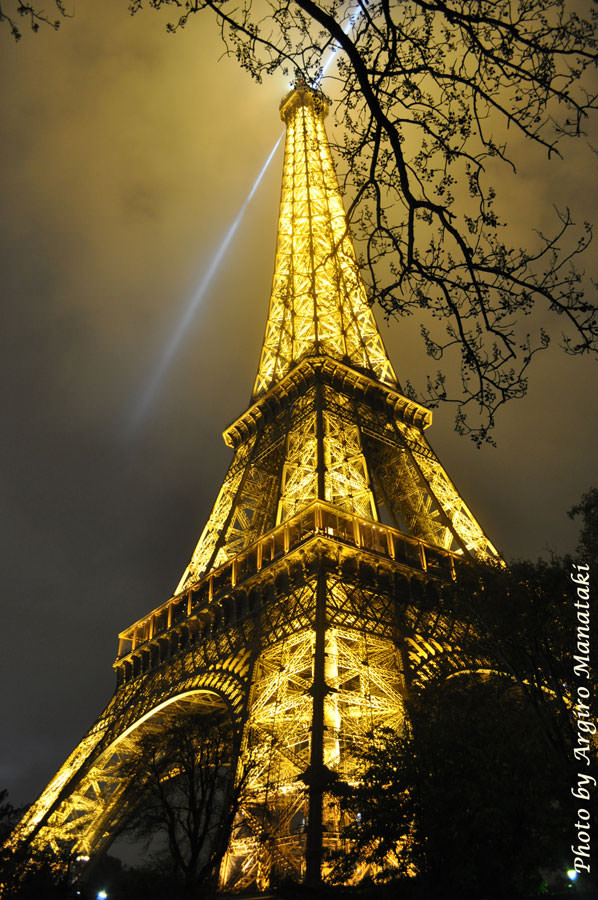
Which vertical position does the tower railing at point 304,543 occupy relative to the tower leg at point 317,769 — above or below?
above

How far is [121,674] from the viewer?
3111cm

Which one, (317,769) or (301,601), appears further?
(301,601)

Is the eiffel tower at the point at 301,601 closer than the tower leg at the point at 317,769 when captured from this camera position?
No

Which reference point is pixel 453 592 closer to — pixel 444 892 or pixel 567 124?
pixel 444 892

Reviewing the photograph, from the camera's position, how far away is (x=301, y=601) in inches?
838

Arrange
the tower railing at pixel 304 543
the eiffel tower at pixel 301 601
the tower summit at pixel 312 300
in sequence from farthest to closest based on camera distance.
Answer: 1. the tower summit at pixel 312 300
2. the tower railing at pixel 304 543
3. the eiffel tower at pixel 301 601

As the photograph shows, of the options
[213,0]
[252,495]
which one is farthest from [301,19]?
[252,495]

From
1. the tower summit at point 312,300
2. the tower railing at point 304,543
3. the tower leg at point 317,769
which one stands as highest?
the tower summit at point 312,300

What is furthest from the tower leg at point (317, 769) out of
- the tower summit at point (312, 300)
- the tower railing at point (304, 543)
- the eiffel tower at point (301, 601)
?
the tower summit at point (312, 300)

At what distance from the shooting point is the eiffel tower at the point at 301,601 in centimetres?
1728

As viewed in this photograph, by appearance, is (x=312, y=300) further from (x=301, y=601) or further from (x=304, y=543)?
(x=301, y=601)

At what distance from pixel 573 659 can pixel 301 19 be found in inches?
532

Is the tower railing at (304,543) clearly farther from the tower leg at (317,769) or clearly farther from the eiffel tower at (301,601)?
the tower leg at (317,769)

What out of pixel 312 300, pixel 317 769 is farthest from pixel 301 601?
pixel 312 300
